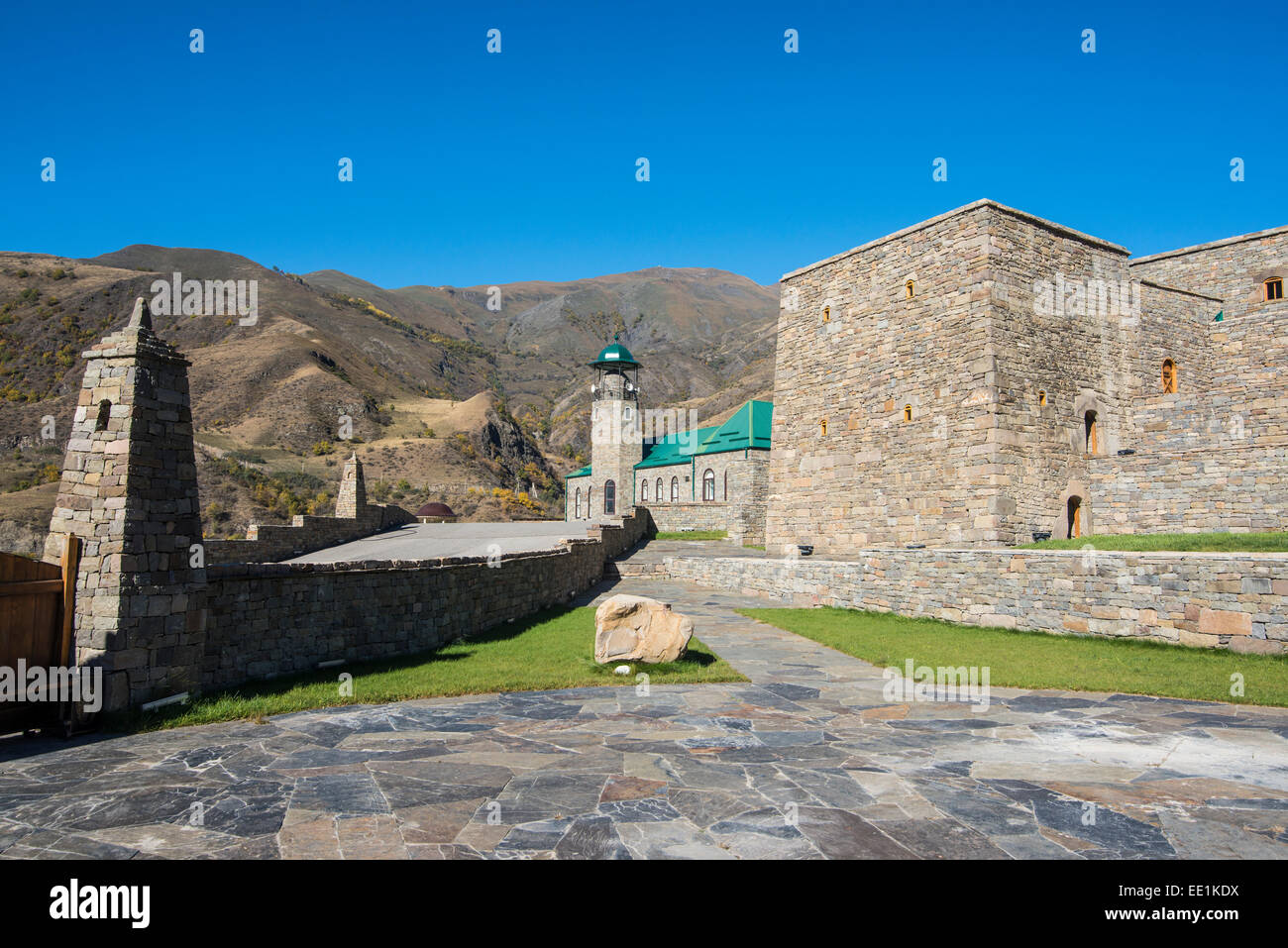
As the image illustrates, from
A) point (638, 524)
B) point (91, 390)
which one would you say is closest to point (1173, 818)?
point (91, 390)

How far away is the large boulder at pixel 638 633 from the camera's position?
1016cm

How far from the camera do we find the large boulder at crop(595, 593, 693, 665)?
33.3 feet

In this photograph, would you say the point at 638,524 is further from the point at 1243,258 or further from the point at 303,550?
the point at 1243,258

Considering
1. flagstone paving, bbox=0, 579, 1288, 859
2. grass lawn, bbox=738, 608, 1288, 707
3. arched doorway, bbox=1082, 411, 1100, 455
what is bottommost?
grass lawn, bbox=738, 608, 1288, 707

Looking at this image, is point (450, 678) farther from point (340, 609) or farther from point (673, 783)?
point (673, 783)

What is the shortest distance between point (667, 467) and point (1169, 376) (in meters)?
31.2

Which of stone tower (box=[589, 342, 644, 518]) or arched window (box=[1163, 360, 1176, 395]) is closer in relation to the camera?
arched window (box=[1163, 360, 1176, 395])

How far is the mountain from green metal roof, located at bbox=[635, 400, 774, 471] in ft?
36.5

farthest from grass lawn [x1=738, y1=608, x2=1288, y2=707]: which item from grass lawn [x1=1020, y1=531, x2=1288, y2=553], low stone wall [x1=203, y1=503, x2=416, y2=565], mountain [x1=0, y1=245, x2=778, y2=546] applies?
mountain [x1=0, y1=245, x2=778, y2=546]

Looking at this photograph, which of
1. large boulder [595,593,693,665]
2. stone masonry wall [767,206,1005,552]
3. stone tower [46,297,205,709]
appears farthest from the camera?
stone masonry wall [767,206,1005,552]

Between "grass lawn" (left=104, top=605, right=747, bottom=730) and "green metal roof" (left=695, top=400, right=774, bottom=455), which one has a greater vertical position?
"green metal roof" (left=695, top=400, right=774, bottom=455)

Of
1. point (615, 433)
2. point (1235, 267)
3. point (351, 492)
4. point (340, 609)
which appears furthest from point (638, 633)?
point (615, 433)

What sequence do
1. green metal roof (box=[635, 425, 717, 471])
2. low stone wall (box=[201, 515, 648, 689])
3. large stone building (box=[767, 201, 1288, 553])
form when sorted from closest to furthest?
low stone wall (box=[201, 515, 648, 689]) < large stone building (box=[767, 201, 1288, 553]) < green metal roof (box=[635, 425, 717, 471])

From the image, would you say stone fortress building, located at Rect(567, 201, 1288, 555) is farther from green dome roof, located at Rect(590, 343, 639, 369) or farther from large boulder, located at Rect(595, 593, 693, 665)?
green dome roof, located at Rect(590, 343, 639, 369)
